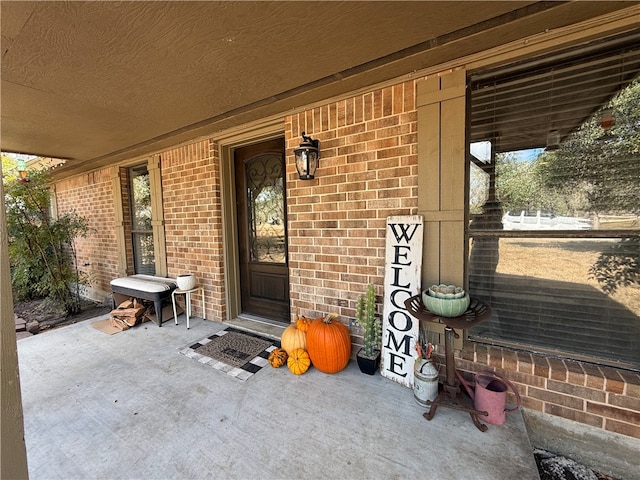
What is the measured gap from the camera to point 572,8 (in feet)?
5.31

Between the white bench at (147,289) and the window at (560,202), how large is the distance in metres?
3.03

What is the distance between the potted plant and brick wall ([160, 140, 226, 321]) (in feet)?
5.79

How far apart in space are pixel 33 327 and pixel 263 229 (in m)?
3.25

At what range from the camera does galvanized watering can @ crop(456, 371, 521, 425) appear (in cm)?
187

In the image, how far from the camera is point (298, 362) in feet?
8.01

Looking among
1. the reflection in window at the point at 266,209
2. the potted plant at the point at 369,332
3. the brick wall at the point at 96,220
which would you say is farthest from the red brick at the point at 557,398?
the brick wall at the point at 96,220

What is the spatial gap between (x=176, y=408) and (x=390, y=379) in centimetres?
149

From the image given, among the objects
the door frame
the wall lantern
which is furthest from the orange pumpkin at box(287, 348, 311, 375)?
the wall lantern

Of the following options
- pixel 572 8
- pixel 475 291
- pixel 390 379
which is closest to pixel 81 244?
pixel 390 379

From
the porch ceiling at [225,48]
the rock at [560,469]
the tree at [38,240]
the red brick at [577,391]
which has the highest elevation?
the porch ceiling at [225,48]

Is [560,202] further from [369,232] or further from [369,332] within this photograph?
[369,332]

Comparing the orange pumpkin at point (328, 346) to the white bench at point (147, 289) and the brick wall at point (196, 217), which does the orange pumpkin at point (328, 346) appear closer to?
the brick wall at point (196, 217)

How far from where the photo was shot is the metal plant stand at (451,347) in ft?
5.99

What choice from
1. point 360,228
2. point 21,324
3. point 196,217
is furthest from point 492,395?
point 21,324
